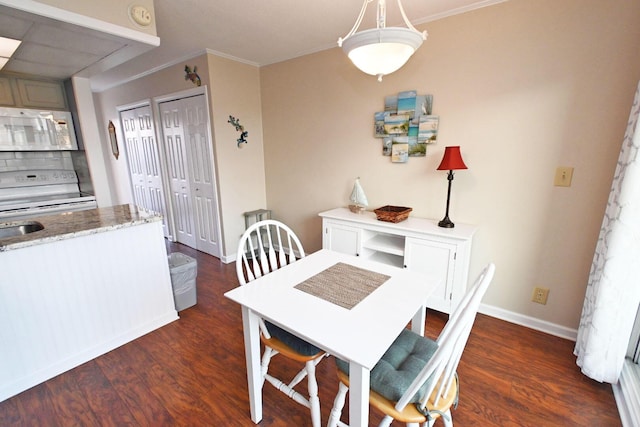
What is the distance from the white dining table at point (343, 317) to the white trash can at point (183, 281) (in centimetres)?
124

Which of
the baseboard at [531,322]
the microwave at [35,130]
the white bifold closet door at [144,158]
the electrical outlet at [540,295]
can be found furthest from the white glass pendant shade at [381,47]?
the white bifold closet door at [144,158]

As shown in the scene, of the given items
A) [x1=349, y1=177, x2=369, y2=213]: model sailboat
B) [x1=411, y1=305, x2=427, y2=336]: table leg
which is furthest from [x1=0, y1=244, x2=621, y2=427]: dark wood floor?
[x1=349, y1=177, x2=369, y2=213]: model sailboat

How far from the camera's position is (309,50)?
2.85 metres

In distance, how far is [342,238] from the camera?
2541mm

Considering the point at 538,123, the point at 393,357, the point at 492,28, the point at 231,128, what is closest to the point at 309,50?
the point at 231,128

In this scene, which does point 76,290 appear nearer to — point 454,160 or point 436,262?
point 436,262

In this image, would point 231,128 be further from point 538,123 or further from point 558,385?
point 558,385

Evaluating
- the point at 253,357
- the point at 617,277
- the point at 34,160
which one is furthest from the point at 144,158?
the point at 617,277

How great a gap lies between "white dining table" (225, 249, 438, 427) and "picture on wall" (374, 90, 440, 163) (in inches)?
49.5

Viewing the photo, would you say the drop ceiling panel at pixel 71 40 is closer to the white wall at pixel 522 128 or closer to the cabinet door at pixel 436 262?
the white wall at pixel 522 128

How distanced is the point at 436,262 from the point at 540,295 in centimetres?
80

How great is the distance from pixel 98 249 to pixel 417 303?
6.42 ft

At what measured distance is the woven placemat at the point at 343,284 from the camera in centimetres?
126

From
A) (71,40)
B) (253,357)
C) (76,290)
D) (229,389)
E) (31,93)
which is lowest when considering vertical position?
(229,389)
